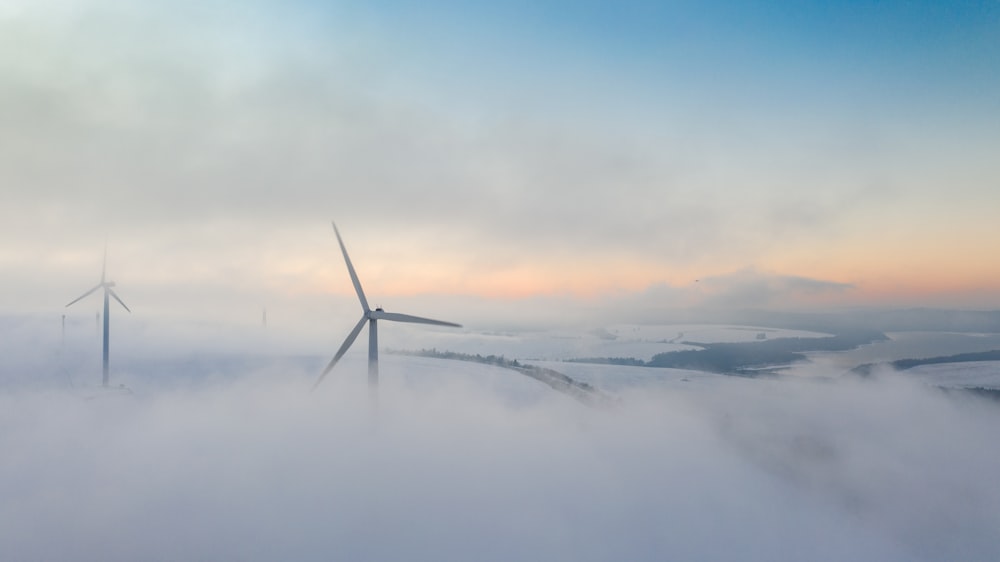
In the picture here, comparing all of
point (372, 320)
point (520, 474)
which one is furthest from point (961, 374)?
point (372, 320)

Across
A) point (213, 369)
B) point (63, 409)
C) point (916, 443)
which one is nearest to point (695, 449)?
point (916, 443)

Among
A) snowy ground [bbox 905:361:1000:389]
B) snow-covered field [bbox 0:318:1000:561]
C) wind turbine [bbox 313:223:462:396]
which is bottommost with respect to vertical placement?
snow-covered field [bbox 0:318:1000:561]

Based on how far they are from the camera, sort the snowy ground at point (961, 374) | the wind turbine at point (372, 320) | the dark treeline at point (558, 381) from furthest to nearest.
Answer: the snowy ground at point (961, 374) → the dark treeline at point (558, 381) → the wind turbine at point (372, 320)

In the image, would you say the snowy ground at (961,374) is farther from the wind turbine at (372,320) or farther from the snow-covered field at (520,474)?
the wind turbine at (372,320)

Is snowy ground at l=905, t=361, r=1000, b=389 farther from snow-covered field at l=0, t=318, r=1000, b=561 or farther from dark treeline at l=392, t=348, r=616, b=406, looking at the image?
dark treeline at l=392, t=348, r=616, b=406

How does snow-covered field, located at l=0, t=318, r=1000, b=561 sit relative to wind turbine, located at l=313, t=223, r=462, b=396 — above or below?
below

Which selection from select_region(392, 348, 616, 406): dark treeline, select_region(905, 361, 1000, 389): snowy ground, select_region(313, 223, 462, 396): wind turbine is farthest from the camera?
select_region(905, 361, 1000, 389): snowy ground

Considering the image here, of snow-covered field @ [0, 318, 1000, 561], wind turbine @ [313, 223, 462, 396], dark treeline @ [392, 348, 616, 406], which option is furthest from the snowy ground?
wind turbine @ [313, 223, 462, 396]

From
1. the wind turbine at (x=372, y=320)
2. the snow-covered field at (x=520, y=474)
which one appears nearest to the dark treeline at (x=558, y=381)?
the snow-covered field at (x=520, y=474)

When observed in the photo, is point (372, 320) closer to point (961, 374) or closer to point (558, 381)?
point (558, 381)

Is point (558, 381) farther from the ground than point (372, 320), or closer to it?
closer to it

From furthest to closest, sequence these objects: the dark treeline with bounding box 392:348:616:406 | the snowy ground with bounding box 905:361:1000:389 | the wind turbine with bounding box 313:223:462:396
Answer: the snowy ground with bounding box 905:361:1000:389 < the dark treeline with bounding box 392:348:616:406 < the wind turbine with bounding box 313:223:462:396
